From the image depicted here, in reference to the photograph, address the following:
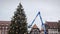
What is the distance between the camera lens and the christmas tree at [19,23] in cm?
938

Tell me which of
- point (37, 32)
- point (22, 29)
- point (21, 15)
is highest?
point (21, 15)

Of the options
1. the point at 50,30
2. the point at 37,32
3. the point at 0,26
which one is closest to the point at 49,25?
the point at 50,30

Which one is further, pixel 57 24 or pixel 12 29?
pixel 57 24

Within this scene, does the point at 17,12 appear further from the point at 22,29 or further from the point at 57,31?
the point at 57,31

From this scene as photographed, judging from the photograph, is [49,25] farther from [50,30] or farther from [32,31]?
[32,31]

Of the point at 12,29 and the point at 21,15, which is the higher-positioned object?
the point at 21,15

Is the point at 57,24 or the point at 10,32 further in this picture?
the point at 57,24

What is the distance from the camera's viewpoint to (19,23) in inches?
375

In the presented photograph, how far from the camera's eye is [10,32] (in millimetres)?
9391

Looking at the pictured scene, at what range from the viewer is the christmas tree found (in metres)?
9.38

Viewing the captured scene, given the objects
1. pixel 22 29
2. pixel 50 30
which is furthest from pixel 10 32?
pixel 50 30

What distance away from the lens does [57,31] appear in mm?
16250

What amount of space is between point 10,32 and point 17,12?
1515 mm

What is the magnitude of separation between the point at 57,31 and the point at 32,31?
9.81ft
